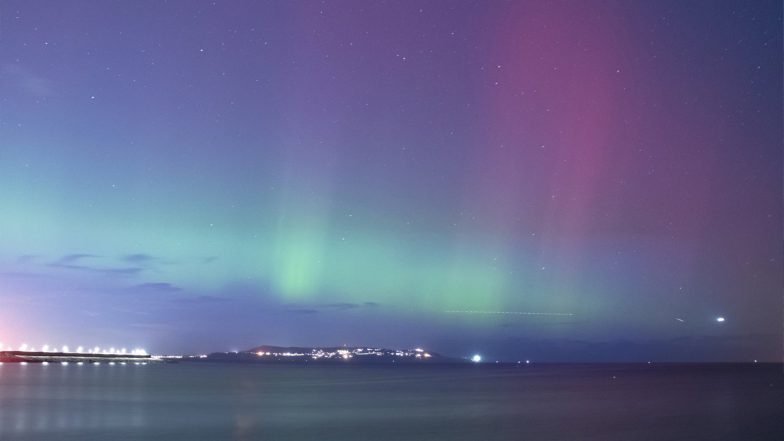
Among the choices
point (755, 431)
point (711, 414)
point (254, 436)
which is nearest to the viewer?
point (254, 436)

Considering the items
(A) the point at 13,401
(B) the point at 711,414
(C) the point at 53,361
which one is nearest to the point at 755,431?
(B) the point at 711,414

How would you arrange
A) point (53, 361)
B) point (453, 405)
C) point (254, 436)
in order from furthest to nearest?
point (53, 361), point (453, 405), point (254, 436)

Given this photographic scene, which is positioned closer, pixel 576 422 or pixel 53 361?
pixel 576 422

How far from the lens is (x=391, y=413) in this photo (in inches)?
1560

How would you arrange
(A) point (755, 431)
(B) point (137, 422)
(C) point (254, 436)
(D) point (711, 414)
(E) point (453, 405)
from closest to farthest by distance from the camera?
1. (C) point (254, 436)
2. (A) point (755, 431)
3. (B) point (137, 422)
4. (D) point (711, 414)
5. (E) point (453, 405)

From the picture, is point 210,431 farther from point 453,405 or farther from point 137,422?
point 453,405

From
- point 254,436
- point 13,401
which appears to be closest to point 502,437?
point 254,436

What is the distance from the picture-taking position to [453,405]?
4491 centimetres

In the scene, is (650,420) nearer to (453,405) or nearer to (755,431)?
(755,431)

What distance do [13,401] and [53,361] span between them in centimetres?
16419

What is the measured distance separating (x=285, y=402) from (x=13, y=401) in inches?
649

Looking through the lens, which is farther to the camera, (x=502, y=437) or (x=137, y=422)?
(x=137, y=422)

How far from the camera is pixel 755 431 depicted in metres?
30.8

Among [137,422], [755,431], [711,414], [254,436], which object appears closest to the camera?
[254,436]
